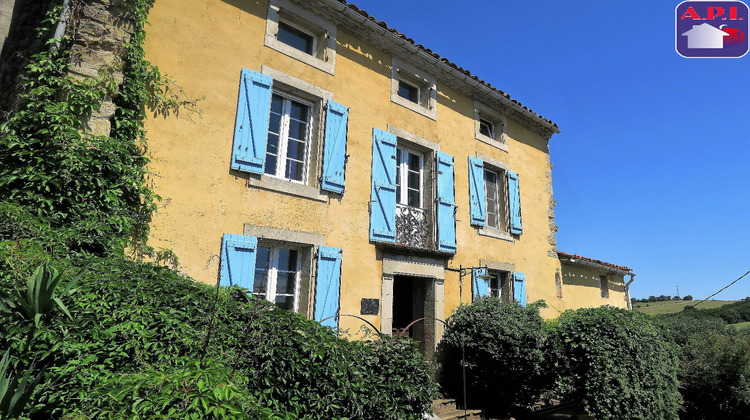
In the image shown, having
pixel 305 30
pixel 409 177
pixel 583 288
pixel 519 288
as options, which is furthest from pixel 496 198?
pixel 305 30

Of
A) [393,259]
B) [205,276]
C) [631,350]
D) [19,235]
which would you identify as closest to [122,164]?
[19,235]

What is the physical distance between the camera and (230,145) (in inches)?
221

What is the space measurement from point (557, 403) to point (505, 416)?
1794 mm

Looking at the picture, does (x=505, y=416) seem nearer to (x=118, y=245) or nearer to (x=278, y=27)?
(x=118, y=245)

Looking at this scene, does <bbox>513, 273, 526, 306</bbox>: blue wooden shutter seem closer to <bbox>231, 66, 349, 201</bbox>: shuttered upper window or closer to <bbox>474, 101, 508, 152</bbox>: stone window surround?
<bbox>474, 101, 508, 152</bbox>: stone window surround

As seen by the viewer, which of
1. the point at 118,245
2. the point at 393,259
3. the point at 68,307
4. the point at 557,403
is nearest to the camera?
the point at 68,307

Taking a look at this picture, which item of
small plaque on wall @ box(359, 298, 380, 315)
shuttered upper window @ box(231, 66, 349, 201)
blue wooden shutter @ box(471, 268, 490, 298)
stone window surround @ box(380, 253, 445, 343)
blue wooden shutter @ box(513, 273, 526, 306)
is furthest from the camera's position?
blue wooden shutter @ box(513, 273, 526, 306)

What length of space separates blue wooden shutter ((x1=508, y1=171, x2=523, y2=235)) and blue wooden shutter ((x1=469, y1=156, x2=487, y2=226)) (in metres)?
0.87

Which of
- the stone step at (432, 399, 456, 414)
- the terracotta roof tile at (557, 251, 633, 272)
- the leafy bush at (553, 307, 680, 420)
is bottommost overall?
the stone step at (432, 399, 456, 414)

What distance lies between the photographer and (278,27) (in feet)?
21.3

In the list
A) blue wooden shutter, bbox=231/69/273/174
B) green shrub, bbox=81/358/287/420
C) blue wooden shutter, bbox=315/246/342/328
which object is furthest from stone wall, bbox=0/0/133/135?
green shrub, bbox=81/358/287/420

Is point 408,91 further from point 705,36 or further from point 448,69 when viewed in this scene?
point 705,36

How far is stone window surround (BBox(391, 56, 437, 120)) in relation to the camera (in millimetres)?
7856

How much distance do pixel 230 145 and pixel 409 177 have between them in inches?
145
